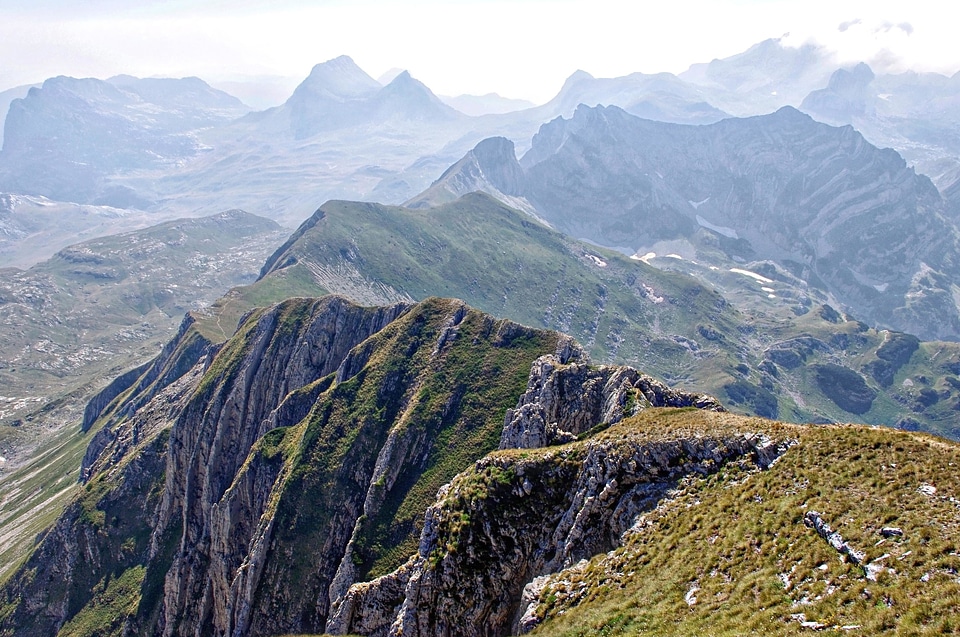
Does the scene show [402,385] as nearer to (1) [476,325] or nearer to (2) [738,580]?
(1) [476,325]

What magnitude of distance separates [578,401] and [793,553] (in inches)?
2111

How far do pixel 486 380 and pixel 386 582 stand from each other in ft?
175

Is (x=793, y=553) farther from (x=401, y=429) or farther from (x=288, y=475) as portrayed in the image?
(x=288, y=475)

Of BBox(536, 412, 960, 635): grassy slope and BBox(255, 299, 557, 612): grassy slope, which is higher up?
BBox(536, 412, 960, 635): grassy slope

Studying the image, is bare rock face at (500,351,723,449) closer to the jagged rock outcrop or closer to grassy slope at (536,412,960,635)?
the jagged rock outcrop

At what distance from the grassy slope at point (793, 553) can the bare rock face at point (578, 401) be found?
83.4 ft

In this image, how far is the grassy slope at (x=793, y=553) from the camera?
33250 mm

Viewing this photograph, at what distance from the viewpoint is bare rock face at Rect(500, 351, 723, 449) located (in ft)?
267

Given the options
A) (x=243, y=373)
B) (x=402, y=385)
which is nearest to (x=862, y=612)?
(x=402, y=385)

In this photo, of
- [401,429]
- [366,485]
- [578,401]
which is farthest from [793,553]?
[366,485]

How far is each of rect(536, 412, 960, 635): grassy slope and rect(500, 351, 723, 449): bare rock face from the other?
25410 millimetres

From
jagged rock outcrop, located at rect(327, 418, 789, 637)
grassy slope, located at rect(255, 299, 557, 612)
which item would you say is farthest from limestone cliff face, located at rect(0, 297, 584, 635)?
jagged rock outcrop, located at rect(327, 418, 789, 637)

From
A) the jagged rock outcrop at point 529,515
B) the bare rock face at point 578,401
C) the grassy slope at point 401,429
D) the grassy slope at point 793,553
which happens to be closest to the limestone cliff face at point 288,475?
the grassy slope at point 401,429

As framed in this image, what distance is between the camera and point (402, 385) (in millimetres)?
131125
